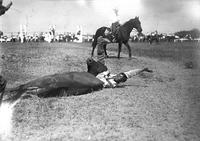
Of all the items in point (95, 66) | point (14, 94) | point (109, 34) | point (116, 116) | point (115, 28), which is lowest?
point (116, 116)

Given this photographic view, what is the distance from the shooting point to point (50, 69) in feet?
51.3

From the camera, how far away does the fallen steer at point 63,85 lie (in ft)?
27.9

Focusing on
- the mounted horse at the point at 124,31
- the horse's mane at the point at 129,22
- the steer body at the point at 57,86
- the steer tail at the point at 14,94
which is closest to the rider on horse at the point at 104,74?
the steer body at the point at 57,86

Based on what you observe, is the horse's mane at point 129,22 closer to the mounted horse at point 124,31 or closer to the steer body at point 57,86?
the mounted horse at point 124,31

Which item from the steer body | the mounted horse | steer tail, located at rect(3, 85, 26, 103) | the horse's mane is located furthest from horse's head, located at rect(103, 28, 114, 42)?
steer tail, located at rect(3, 85, 26, 103)

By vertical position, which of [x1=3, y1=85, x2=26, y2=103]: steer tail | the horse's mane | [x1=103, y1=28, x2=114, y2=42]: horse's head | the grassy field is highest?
the horse's mane

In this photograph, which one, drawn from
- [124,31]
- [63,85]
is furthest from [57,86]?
[124,31]

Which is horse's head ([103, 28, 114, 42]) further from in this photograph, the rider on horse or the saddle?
the rider on horse

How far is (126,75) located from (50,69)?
590 centimetres

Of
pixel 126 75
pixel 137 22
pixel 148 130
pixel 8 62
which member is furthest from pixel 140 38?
pixel 148 130

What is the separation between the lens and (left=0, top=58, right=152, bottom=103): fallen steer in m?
8.50

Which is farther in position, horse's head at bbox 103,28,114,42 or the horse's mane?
the horse's mane

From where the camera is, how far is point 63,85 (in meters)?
9.01

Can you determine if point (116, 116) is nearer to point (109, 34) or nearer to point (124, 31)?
point (109, 34)
